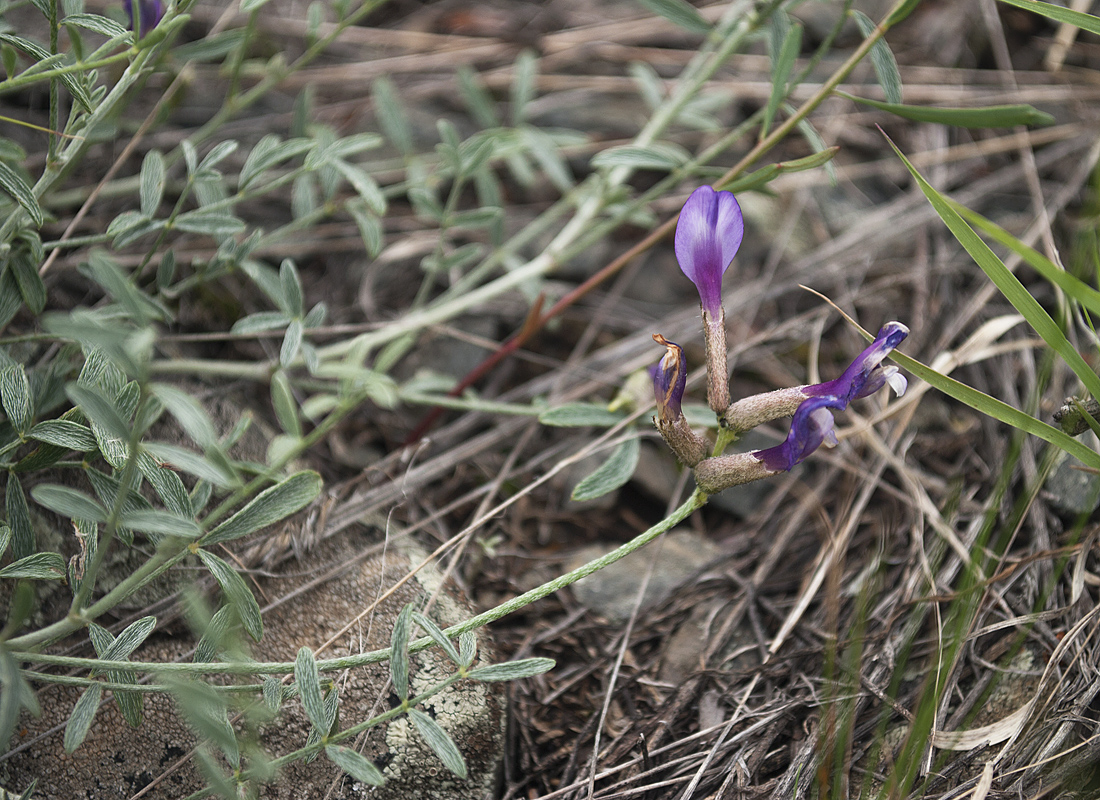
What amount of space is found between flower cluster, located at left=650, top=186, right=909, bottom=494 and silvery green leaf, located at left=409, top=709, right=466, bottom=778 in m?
0.62

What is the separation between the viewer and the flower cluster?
4.38 feet

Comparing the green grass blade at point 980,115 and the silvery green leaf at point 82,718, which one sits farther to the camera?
the green grass blade at point 980,115

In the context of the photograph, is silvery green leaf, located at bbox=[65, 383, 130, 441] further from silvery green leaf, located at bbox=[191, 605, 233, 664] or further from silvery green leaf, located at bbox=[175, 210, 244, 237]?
silvery green leaf, located at bbox=[175, 210, 244, 237]

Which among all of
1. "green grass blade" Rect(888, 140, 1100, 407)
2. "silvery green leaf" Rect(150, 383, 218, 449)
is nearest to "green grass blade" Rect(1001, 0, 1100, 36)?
"green grass blade" Rect(888, 140, 1100, 407)

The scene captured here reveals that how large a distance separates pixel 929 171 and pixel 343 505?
2309 mm

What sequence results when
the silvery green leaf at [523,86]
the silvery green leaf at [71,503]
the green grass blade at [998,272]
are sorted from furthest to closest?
the silvery green leaf at [523,86] < the green grass blade at [998,272] < the silvery green leaf at [71,503]

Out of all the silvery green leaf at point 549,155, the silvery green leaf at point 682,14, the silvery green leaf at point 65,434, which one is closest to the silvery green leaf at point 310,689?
the silvery green leaf at point 65,434

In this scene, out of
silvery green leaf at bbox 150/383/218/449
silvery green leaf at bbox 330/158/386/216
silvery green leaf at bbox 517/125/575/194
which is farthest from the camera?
silvery green leaf at bbox 517/125/575/194

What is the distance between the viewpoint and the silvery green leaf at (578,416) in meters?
1.79

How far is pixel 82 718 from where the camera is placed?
133 centimetres

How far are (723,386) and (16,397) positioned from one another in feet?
4.33

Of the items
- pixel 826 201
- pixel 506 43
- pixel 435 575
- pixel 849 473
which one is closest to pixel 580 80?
pixel 506 43

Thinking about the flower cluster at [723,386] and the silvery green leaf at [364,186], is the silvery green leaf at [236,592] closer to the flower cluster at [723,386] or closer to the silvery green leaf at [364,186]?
the flower cluster at [723,386]

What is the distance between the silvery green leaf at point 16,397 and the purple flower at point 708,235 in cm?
125
